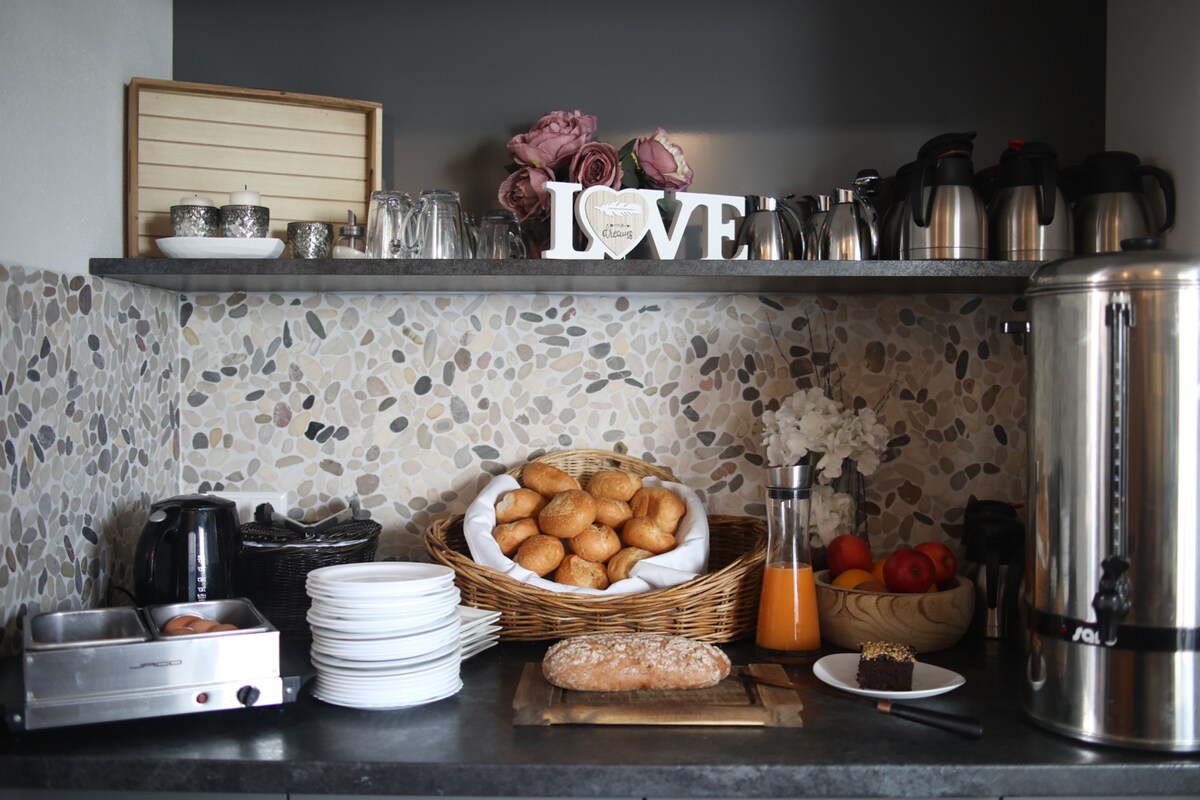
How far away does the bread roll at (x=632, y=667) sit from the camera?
1468mm

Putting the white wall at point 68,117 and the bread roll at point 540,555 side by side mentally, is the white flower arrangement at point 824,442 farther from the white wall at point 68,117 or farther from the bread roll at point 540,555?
the white wall at point 68,117

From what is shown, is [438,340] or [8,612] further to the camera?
[438,340]

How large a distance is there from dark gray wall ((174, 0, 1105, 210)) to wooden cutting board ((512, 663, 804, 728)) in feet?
3.21

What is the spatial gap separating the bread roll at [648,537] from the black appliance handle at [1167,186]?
3.36 ft

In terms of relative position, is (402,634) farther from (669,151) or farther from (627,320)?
(669,151)

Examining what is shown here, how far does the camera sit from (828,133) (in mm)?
1971

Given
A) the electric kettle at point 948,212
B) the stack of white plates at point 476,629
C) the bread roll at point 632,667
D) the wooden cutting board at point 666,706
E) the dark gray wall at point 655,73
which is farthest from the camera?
the dark gray wall at point 655,73

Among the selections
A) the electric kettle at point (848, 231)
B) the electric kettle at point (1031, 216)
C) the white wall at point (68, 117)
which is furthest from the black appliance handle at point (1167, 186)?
the white wall at point (68, 117)

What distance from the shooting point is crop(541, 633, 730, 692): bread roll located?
4.82ft

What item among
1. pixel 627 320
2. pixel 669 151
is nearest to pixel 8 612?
pixel 627 320

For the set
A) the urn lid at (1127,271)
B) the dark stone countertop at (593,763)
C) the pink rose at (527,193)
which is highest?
the pink rose at (527,193)

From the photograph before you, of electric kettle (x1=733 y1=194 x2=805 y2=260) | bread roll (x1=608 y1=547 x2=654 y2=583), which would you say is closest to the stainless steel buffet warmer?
bread roll (x1=608 y1=547 x2=654 y2=583)

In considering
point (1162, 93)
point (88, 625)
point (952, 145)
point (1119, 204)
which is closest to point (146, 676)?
point (88, 625)

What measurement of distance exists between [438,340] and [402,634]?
73cm
